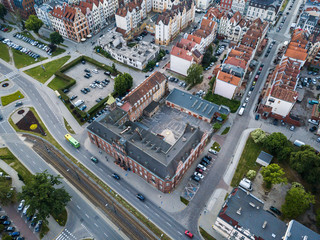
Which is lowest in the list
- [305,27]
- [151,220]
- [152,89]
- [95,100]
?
[151,220]

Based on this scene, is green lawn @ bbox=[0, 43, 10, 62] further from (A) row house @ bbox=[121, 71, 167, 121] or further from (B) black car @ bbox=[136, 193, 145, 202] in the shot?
(B) black car @ bbox=[136, 193, 145, 202]

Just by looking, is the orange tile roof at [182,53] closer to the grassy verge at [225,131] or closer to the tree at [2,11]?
the grassy verge at [225,131]

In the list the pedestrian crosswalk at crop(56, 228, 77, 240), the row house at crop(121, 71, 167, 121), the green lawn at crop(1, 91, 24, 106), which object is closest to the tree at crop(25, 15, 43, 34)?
the green lawn at crop(1, 91, 24, 106)

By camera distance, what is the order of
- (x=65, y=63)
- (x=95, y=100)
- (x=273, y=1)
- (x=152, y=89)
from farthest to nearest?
(x=273, y=1)
(x=65, y=63)
(x=95, y=100)
(x=152, y=89)

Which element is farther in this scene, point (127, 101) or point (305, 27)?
point (305, 27)

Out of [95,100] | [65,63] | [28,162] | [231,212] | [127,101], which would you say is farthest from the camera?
[65,63]

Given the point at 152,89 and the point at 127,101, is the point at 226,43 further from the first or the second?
the point at 127,101

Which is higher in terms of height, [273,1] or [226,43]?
[273,1]

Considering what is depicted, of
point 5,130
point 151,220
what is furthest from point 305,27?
point 5,130
